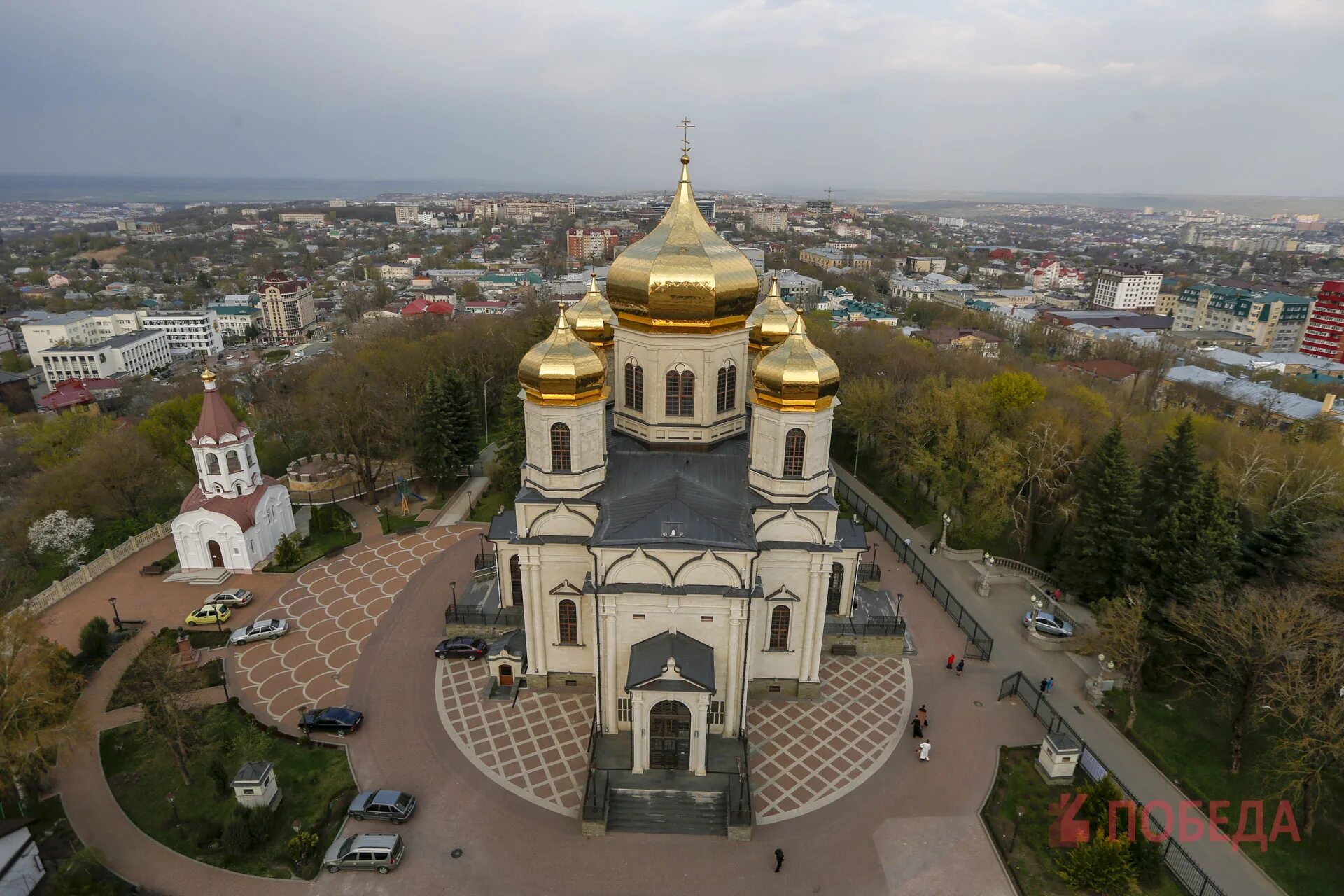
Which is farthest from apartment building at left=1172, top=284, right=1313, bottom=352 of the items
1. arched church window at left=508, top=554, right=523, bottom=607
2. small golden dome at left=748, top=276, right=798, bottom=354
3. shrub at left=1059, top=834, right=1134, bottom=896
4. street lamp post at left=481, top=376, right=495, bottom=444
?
arched church window at left=508, top=554, right=523, bottom=607

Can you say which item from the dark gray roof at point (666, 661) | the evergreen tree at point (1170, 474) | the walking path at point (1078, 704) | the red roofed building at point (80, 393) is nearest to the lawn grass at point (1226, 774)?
the walking path at point (1078, 704)

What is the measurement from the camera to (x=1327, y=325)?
3334 inches

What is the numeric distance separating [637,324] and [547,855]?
1525 centimetres

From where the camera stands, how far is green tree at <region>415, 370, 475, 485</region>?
3831cm

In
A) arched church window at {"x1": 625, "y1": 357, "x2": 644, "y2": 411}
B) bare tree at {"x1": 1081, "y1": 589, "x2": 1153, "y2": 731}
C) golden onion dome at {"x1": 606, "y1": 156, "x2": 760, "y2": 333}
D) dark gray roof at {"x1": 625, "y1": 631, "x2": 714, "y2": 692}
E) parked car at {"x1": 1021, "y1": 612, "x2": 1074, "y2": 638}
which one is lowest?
parked car at {"x1": 1021, "y1": 612, "x2": 1074, "y2": 638}

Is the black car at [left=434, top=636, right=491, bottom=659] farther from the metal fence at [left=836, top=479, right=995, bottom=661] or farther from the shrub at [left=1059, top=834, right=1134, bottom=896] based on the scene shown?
the shrub at [left=1059, top=834, right=1134, bottom=896]

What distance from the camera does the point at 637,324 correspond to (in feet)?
74.3

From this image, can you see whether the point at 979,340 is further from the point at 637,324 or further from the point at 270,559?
the point at 270,559

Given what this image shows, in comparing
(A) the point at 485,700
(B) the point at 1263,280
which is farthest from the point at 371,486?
(B) the point at 1263,280

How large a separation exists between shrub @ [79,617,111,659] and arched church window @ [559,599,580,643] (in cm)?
1697

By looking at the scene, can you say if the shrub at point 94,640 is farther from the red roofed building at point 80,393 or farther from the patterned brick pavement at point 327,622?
the red roofed building at point 80,393

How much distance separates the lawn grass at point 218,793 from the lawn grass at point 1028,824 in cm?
1753

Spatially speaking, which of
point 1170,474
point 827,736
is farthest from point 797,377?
point 1170,474

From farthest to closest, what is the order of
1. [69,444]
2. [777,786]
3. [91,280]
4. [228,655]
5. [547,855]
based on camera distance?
[91,280] → [69,444] → [228,655] → [777,786] → [547,855]
